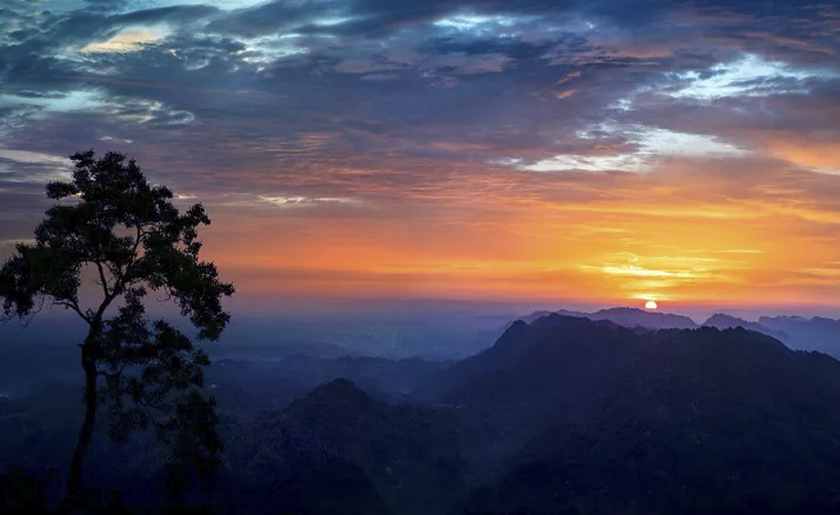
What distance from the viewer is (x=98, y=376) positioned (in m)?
28.5

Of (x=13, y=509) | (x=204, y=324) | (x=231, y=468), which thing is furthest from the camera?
(x=231, y=468)

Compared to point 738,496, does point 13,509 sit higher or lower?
higher

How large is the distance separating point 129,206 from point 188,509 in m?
11.8

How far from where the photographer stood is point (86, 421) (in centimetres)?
2722

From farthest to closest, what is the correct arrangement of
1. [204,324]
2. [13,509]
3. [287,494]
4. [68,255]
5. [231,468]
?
[231,468] → [287,494] → [204,324] → [68,255] → [13,509]

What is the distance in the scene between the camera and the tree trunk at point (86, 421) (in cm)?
2655

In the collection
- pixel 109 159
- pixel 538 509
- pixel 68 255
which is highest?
pixel 109 159

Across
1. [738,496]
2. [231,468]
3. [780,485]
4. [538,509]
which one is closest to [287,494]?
[231,468]

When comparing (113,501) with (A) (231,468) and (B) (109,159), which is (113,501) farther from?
(A) (231,468)

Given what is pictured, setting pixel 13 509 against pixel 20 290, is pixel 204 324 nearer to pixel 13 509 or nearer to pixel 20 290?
pixel 20 290

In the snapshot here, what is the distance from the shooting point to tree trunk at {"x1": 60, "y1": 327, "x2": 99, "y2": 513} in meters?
26.6

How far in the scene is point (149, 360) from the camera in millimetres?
28359

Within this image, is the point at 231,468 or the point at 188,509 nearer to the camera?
the point at 188,509

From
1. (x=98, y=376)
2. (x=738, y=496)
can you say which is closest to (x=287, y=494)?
(x=738, y=496)
